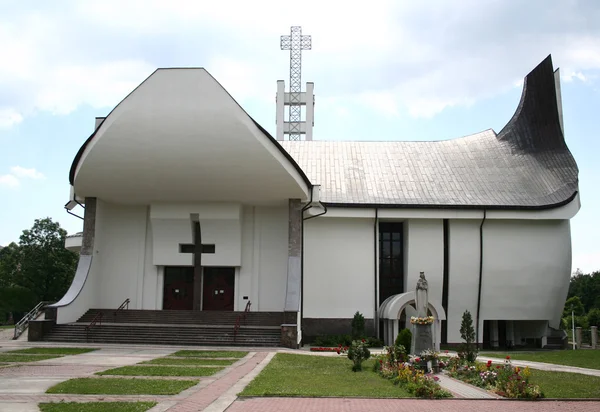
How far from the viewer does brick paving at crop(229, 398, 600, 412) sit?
903cm

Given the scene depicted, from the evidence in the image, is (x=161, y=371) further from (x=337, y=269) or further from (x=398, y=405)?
(x=337, y=269)

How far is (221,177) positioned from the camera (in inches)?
981

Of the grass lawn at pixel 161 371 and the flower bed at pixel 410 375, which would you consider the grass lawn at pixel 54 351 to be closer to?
the grass lawn at pixel 161 371

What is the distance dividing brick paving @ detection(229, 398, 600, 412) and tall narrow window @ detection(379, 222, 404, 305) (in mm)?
18515

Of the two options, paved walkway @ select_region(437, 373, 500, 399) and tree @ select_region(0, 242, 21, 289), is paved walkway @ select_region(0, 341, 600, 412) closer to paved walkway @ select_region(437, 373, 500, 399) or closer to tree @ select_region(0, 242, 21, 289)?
paved walkway @ select_region(437, 373, 500, 399)

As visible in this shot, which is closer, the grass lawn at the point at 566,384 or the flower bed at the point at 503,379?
the flower bed at the point at 503,379

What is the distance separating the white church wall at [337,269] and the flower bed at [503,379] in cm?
1379

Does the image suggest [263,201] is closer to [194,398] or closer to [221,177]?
[221,177]

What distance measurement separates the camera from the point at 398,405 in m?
9.57

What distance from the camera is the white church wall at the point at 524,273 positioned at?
2767 cm

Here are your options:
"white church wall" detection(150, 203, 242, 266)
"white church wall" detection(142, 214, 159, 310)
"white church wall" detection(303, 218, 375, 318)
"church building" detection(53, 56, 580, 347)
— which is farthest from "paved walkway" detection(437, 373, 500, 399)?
"white church wall" detection(142, 214, 159, 310)

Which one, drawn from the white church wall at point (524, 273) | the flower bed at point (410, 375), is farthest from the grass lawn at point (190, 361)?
the white church wall at point (524, 273)

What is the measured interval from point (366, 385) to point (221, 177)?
48.2ft

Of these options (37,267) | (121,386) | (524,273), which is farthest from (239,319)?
(37,267)
